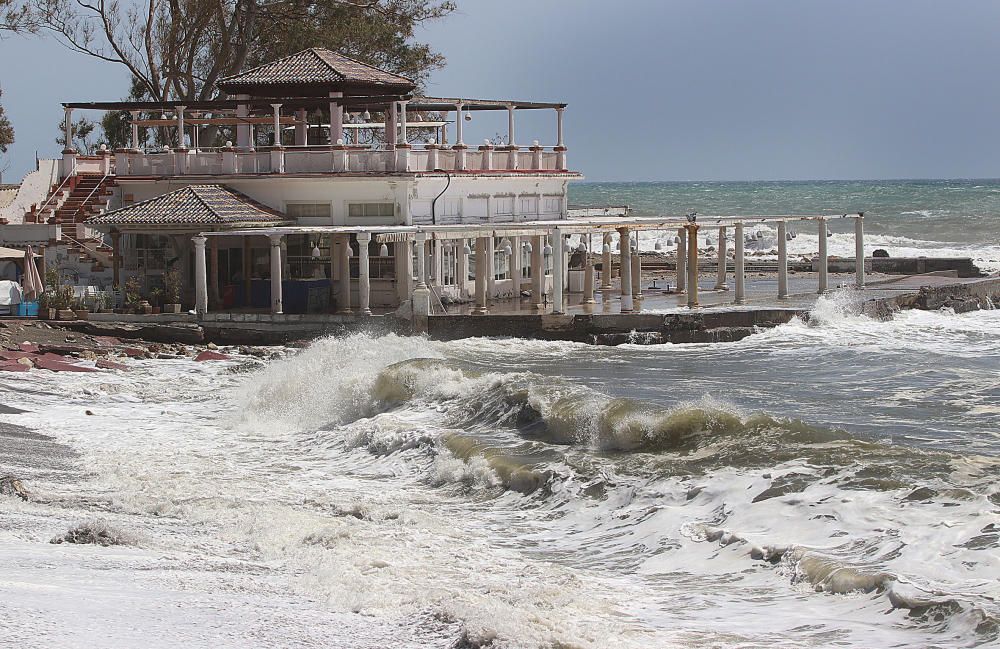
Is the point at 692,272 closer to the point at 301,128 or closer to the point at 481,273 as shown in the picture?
the point at 481,273

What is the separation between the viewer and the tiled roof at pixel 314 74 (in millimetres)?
37375

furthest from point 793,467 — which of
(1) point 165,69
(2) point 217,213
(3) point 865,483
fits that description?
(1) point 165,69

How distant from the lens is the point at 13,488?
47.9 feet

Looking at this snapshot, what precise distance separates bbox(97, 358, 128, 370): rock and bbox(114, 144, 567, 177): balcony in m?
8.37

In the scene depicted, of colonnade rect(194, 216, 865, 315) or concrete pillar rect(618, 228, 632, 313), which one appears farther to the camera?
concrete pillar rect(618, 228, 632, 313)

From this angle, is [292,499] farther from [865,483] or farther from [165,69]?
[165,69]

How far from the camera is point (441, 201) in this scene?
1426 inches

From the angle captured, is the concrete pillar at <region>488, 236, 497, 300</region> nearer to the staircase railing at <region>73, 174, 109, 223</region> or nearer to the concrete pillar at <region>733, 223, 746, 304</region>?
the concrete pillar at <region>733, 223, 746, 304</region>

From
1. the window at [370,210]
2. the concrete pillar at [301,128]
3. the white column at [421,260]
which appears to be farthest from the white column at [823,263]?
the concrete pillar at [301,128]

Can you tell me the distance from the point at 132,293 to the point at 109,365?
16.8 feet

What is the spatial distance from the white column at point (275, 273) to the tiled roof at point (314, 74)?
6.29 m

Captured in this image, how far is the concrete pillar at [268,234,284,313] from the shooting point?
3253 cm

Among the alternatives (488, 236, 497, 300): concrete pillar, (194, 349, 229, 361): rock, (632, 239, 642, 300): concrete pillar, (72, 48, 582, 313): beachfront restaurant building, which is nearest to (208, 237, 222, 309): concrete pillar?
(72, 48, 582, 313): beachfront restaurant building

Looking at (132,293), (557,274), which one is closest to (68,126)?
(132,293)
